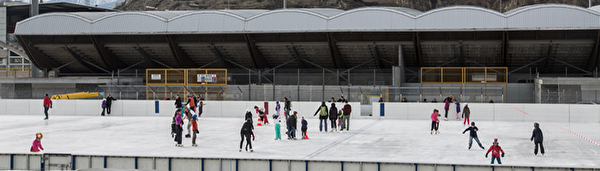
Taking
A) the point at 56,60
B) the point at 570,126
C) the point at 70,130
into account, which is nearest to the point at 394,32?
the point at 570,126

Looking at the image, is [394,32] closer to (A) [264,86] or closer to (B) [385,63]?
(B) [385,63]

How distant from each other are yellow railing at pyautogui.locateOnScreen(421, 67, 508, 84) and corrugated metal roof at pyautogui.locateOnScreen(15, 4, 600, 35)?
318 centimetres

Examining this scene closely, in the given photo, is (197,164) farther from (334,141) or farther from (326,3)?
(326,3)

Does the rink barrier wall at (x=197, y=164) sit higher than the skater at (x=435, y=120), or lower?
lower

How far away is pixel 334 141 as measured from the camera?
18.6 metres

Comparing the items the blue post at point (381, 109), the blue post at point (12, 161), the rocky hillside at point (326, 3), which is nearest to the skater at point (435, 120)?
the blue post at point (381, 109)

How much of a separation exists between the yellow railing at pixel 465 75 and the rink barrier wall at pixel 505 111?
7.22m

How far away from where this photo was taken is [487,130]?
22562 mm

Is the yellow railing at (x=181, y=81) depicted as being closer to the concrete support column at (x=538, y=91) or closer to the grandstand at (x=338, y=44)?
the grandstand at (x=338, y=44)

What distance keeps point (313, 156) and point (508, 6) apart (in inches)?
2646

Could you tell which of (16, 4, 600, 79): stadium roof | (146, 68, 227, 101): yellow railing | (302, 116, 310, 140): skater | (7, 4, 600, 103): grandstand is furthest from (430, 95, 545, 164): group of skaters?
(146, 68, 227, 101): yellow railing

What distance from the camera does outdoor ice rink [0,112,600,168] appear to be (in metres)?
15.0

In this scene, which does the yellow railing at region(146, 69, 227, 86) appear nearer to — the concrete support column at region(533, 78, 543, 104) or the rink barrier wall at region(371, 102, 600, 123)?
the rink barrier wall at region(371, 102, 600, 123)

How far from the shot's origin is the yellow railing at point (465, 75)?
34625 mm
